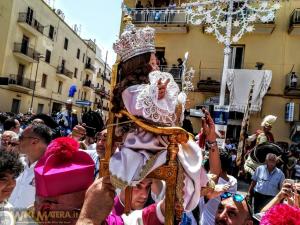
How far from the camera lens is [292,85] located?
A: 1521 cm

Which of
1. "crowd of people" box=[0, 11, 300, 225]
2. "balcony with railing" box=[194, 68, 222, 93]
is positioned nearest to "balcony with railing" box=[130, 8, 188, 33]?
"balcony with railing" box=[194, 68, 222, 93]

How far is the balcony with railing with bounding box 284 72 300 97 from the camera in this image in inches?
598

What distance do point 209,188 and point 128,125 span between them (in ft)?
1.83

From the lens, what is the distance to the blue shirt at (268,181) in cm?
564

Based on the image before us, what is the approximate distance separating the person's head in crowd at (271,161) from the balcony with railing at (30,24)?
2592 centimetres

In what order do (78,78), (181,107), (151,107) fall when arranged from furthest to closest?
(78,78), (181,107), (151,107)

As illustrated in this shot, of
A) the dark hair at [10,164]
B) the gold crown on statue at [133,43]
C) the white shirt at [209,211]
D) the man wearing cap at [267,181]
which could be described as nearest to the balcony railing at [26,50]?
the man wearing cap at [267,181]

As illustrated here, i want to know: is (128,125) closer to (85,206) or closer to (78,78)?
(85,206)

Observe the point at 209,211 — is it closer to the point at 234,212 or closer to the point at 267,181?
the point at 234,212

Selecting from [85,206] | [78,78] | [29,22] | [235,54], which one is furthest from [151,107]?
[78,78]

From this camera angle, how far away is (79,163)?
1.93 metres

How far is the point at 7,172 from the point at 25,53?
91.8 feet

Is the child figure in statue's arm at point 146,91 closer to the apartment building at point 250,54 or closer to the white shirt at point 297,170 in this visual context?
the white shirt at point 297,170

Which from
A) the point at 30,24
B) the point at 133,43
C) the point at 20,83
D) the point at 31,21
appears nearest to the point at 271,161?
the point at 133,43
